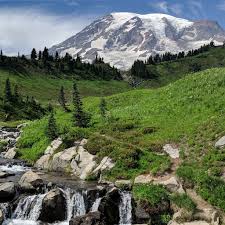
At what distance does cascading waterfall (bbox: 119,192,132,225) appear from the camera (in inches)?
1430

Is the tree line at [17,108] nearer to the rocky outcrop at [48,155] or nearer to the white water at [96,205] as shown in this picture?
the rocky outcrop at [48,155]

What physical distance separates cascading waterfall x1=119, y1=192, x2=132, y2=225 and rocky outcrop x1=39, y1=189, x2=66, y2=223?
478 cm

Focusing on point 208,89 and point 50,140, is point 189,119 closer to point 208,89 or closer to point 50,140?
point 208,89

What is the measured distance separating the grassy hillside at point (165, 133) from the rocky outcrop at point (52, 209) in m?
8.37

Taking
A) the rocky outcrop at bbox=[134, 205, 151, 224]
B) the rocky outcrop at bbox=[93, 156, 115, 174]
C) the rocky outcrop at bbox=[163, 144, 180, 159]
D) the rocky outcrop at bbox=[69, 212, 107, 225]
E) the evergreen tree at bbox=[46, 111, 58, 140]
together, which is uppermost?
the evergreen tree at bbox=[46, 111, 58, 140]

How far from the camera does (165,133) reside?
56.5 m

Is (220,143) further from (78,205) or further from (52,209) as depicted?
(52,209)

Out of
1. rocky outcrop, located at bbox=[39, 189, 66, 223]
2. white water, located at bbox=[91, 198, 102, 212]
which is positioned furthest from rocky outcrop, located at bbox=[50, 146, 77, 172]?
rocky outcrop, located at bbox=[39, 189, 66, 223]

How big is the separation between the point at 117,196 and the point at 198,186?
7.11 m

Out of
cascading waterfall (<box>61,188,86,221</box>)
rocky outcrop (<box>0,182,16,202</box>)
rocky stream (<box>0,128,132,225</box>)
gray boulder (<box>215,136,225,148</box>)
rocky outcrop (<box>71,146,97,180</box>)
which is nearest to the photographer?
rocky stream (<box>0,128,132,225</box>)

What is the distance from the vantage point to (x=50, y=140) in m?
58.9

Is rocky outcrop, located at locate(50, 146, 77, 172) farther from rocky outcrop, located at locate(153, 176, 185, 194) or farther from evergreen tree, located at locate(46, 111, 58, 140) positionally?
rocky outcrop, located at locate(153, 176, 185, 194)

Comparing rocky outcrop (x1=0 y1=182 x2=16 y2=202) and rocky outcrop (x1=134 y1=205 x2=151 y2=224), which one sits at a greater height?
rocky outcrop (x1=0 y1=182 x2=16 y2=202)

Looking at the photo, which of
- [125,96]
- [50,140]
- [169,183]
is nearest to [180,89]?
[125,96]
